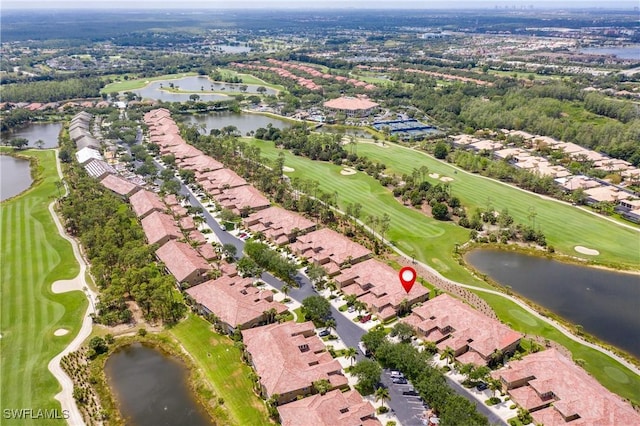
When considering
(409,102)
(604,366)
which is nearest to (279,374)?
(604,366)

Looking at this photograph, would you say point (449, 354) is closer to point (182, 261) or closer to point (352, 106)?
point (182, 261)

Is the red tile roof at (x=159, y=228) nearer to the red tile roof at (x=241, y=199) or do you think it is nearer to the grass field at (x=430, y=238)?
the red tile roof at (x=241, y=199)

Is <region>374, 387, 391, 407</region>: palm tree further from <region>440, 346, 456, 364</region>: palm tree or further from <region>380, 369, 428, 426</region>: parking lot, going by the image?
<region>440, 346, 456, 364</region>: palm tree

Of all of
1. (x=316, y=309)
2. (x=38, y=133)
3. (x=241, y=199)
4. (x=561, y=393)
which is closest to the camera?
(x=561, y=393)

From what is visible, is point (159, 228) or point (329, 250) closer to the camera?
point (329, 250)

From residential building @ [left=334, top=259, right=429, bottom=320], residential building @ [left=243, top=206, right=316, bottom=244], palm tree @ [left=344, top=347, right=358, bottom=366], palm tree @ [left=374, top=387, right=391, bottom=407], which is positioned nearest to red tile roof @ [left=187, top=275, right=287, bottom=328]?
residential building @ [left=334, top=259, right=429, bottom=320]

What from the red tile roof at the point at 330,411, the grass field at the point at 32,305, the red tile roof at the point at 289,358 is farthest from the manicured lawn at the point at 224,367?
the grass field at the point at 32,305

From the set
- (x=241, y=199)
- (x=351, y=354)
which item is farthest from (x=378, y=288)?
(x=241, y=199)
